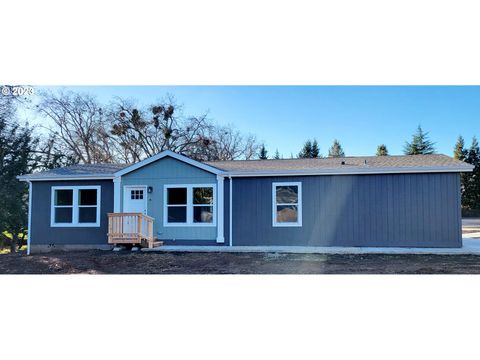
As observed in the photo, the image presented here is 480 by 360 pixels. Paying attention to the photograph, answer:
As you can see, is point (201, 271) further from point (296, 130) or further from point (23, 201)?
point (23, 201)

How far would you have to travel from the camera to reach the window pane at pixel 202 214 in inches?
403

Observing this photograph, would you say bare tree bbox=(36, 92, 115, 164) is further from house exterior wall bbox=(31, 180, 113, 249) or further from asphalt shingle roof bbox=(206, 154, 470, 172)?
asphalt shingle roof bbox=(206, 154, 470, 172)

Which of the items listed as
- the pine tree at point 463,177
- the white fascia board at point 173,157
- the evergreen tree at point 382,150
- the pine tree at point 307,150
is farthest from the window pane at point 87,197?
the pine tree at point 463,177

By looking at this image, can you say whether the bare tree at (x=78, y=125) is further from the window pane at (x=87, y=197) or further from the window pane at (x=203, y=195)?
the window pane at (x=203, y=195)

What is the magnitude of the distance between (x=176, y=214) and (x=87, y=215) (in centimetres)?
305

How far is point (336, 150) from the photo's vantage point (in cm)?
2259

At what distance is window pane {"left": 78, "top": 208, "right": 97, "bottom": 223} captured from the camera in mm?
10906

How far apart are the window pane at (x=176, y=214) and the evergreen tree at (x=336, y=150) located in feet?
46.2

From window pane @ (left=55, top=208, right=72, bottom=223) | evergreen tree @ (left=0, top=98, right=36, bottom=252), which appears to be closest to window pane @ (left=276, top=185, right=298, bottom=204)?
window pane @ (left=55, top=208, right=72, bottom=223)

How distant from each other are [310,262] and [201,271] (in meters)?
2.52

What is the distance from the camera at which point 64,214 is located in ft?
36.3
